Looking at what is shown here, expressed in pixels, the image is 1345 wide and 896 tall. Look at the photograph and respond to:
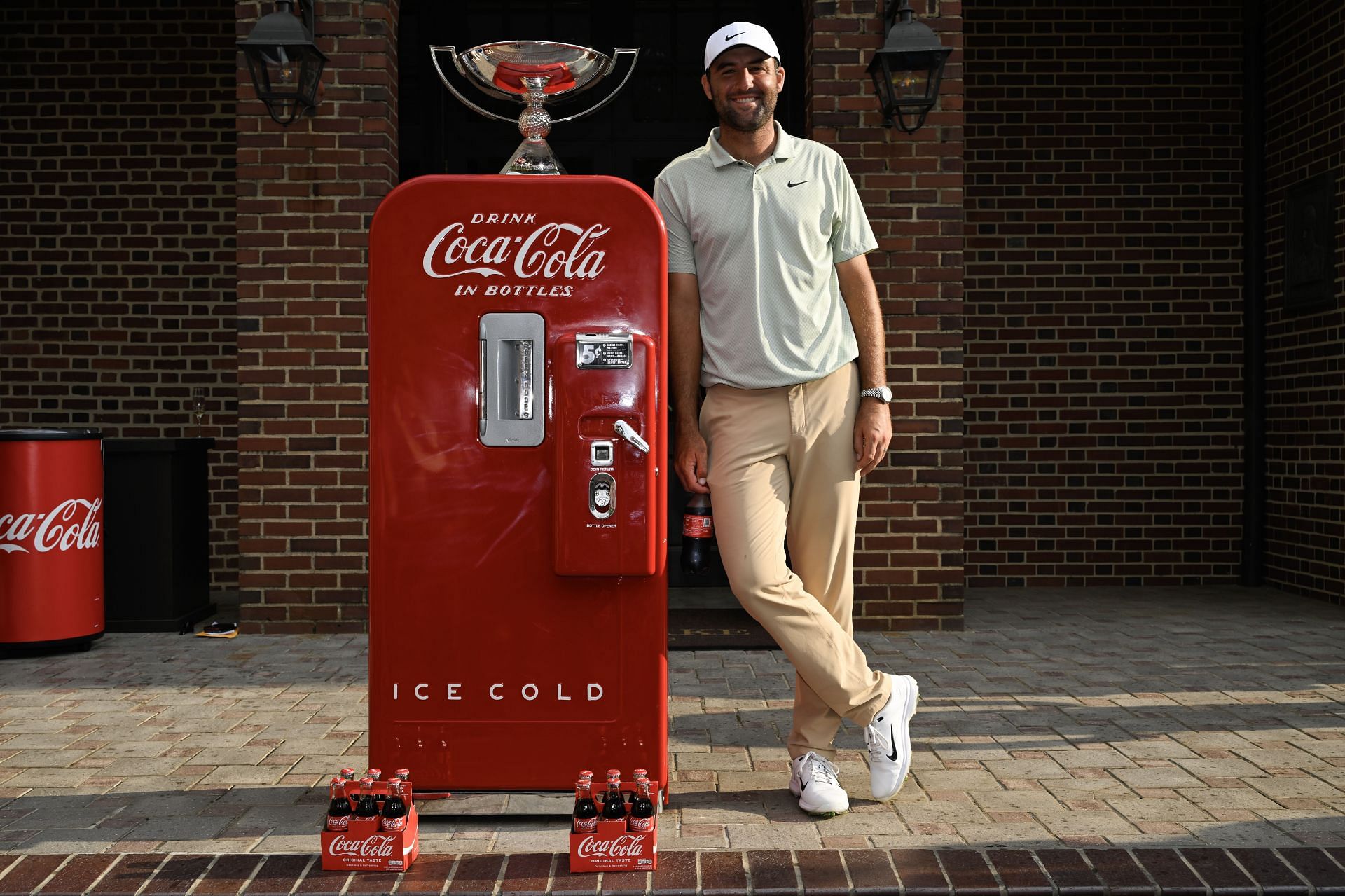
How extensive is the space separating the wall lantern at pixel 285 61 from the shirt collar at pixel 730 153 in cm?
287

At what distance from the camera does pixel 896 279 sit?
5.61 meters

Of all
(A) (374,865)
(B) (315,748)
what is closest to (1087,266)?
(B) (315,748)

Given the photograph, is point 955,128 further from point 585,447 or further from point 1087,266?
point 585,447

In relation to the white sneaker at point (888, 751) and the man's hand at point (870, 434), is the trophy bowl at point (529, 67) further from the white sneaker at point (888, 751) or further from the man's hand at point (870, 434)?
the white sneaker at point (888, 751)

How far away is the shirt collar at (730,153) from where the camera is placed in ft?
10.2

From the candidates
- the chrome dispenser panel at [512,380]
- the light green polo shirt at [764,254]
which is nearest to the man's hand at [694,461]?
the light green polo shirt at [764,254]

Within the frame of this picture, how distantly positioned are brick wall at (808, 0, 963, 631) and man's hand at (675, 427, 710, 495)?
8.48 feet

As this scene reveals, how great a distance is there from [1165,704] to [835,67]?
3252 millimetres

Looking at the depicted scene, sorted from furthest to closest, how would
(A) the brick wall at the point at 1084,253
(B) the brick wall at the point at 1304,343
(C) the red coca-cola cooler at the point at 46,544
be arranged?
(A) the brick wall at the point at 1084,253
(B) the brick wall at the point at 1304,343
(C) the red coca-cola cooler at the point at 46,544

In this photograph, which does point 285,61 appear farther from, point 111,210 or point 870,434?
point 870,434

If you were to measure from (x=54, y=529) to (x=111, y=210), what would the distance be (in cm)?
228

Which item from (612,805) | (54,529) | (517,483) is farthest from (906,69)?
(54,529)

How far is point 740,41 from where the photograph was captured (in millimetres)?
3008

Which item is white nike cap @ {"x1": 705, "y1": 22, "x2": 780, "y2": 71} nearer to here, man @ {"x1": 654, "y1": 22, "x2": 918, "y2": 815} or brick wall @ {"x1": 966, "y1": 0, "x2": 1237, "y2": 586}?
man @ {"x1": 654, "y1": 22, "x2": 918, "y2": 815}
